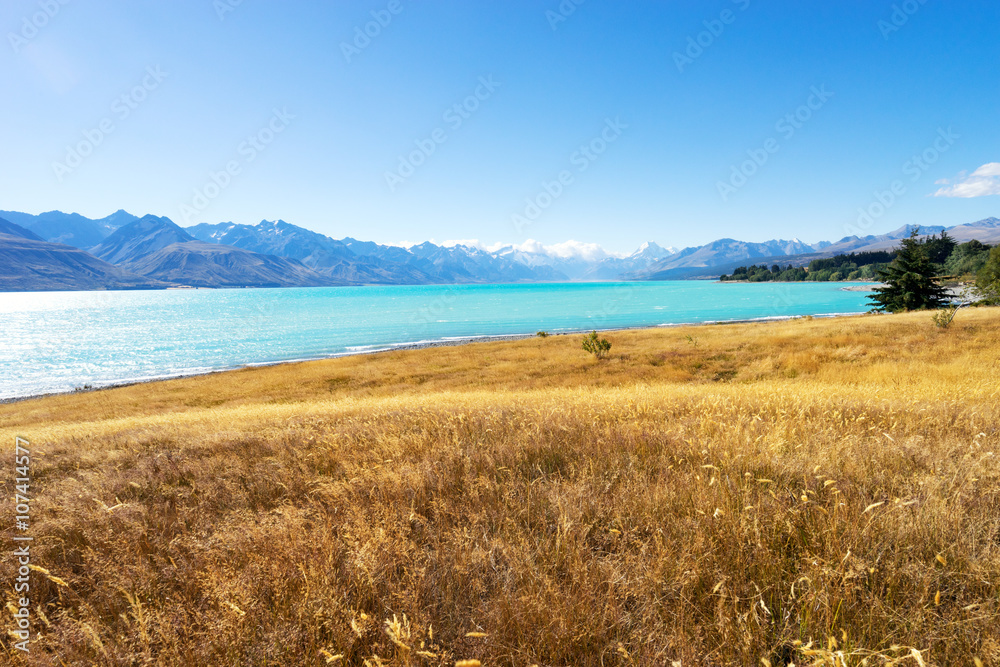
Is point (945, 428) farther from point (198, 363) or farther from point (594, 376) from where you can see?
point (198, 363)

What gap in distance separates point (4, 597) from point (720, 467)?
608 cm

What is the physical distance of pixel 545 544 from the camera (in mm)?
2953

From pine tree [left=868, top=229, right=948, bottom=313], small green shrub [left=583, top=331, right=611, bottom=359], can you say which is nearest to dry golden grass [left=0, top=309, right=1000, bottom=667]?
small green shrub [left=583, top=331, right=611, bottom=359]

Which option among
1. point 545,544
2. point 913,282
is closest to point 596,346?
point 545,544

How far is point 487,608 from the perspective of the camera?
7.86 ft

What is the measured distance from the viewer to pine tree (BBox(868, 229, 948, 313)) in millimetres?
50281

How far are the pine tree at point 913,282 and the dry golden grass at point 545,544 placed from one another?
210ft

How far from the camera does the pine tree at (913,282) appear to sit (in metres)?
50.3

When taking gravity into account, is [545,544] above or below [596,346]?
above

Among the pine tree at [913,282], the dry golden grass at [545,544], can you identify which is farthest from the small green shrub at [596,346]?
the pine tree at [913,282]

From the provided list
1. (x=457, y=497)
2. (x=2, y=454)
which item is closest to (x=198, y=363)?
A: (x=2, y=454)

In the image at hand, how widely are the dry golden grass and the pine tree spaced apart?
63872 mm

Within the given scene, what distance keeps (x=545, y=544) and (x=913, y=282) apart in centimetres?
7193

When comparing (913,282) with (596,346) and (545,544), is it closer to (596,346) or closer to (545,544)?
(596,346)
